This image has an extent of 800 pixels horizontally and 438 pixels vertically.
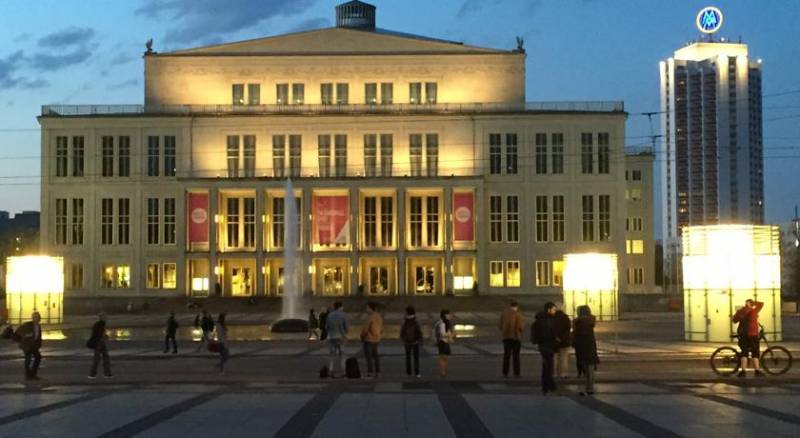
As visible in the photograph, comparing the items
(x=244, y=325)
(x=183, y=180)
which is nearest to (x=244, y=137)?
(x=183, y=180)

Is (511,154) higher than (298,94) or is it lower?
lower

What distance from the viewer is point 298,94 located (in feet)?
288

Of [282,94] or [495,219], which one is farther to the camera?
[282,94]

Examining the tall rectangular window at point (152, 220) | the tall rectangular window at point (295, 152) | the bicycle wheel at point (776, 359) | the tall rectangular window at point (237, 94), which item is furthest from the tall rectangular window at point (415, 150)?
the bicycle wheel at point (776, 359)

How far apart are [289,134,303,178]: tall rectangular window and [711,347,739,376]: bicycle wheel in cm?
6286

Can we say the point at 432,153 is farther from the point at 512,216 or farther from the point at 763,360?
the point at 763,360

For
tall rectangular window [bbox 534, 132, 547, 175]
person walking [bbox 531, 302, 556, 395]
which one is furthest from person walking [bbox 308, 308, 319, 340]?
tall rectangular window [bbox 534, 132, 547, 175]

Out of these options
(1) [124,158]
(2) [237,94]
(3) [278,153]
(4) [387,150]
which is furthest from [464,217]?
(1) [124,158]

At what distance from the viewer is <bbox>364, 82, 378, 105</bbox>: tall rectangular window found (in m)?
87.7

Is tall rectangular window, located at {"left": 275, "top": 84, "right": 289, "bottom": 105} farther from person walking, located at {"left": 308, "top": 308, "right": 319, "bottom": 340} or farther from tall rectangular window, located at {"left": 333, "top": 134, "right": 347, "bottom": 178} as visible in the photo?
person walking, located at {"left": 308, "top": 308, "right": 319, "bottom": 340}

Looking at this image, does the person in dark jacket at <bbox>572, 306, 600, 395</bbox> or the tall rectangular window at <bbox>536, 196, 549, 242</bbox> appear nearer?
the person in dark jacket at <bbox>572, 306, 600, 395</bbox>

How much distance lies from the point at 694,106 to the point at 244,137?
311 feet

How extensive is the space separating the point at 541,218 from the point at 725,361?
200 feet

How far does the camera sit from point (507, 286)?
8488cm
